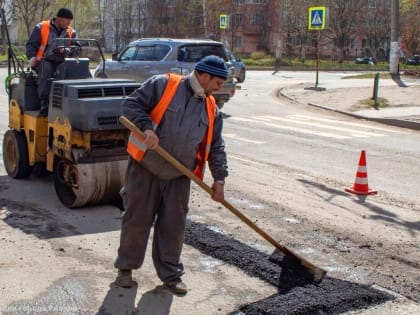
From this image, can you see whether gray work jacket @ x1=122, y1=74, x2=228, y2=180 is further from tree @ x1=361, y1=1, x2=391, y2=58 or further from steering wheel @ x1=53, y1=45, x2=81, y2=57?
tree @ x1=361, y1=1, x2=391, y2=58

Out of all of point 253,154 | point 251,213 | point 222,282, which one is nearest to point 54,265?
point 222,282

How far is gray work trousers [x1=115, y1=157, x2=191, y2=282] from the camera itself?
15.0 feet

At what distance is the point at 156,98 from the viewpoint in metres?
4.46

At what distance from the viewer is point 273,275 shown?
5.07 metres

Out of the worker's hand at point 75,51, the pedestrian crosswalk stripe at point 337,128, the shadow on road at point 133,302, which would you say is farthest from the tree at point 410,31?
the shadow on road at point 133,302

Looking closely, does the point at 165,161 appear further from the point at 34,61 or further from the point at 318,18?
the point at 318,18

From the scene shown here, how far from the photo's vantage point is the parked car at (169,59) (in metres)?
16.1

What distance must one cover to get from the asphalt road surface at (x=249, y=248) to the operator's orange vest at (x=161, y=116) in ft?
3.09

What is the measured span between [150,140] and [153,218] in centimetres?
66

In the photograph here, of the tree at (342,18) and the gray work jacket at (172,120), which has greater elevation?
the tree at (342,18)

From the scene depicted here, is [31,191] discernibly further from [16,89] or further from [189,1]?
[189,1]

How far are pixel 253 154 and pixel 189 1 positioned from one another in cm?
4679

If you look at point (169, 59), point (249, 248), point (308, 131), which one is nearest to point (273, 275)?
point (249, 248)

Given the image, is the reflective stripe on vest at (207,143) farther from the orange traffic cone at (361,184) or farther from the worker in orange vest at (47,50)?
the orange traffic cone at (361,184)
